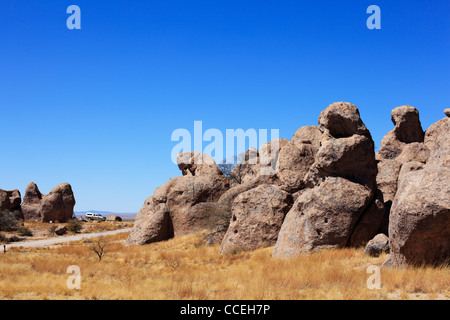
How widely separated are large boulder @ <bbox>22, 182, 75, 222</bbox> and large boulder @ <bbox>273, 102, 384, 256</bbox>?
132ft

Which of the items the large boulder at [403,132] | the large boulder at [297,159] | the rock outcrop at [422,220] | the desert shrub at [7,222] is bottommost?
the desert shrub at [7,222]

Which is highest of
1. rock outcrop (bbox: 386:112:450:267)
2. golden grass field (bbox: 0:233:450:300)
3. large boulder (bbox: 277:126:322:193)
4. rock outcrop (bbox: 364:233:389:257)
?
large boulder (bbox: 277:126:322:193)

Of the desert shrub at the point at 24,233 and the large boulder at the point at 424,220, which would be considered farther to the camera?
the desert shrub at the point at 24,233

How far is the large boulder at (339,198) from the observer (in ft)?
51.8

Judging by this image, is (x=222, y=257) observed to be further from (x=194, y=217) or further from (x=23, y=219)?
(x=23, y=219)

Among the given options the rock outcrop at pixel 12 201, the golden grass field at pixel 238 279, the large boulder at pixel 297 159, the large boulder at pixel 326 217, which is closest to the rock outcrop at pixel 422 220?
the golden grass field at pixel 238 279

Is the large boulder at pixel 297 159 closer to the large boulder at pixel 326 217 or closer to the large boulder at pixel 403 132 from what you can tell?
the large boulder at pixel 326 217

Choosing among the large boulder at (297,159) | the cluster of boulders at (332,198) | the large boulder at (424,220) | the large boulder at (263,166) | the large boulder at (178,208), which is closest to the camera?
the large boulder at (424,220)

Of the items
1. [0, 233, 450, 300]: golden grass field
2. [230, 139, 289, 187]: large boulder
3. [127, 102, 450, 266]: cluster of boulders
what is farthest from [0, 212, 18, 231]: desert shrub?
[0, 233, 450, 300]: golden grass field

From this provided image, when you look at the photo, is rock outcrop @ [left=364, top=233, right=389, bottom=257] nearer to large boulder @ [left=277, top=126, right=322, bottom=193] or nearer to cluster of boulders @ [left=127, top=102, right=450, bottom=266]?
cluster of boulders @ [left=127, top=102, right=450, bottom=266]

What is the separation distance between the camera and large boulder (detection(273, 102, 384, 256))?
15.8 metres

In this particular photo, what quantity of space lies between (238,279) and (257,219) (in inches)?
294

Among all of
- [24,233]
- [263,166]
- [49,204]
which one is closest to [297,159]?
[263,166]
